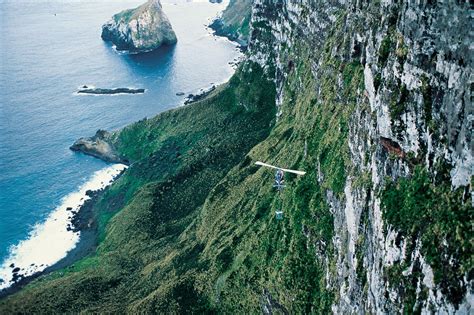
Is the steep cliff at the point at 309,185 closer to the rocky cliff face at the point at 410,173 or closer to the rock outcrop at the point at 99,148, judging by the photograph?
the rocky cliff face at the point at 410,173

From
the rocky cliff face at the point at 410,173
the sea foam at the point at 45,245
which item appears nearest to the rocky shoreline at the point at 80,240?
the sea foam at the point at 45,245

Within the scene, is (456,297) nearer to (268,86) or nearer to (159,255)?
(159,255)

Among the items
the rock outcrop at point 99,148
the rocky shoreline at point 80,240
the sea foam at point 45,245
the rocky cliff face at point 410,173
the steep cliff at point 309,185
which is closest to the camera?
the rocky cliff face at point 410,173

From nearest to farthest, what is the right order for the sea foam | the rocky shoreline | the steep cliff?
the steep cliff, the rocky shoreline, the sea foam

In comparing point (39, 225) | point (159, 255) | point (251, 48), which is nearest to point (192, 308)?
point (159, 255)

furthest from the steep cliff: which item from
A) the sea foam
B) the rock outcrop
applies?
the sea foam

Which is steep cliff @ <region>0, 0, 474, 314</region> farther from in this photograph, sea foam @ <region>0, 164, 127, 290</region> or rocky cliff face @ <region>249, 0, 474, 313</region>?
sea foam @ <region>0, 164, 127, 290</region>

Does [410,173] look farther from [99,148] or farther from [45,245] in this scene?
[99,148]
